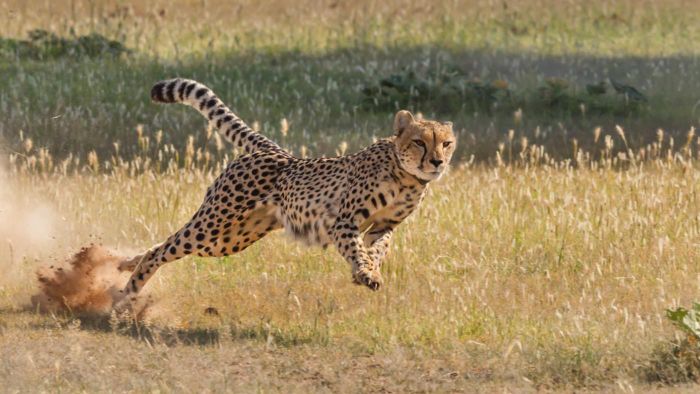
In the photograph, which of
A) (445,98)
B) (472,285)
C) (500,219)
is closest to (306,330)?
(472,285)

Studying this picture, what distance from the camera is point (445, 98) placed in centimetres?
1574

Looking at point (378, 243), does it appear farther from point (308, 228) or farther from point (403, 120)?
point (403, 120)

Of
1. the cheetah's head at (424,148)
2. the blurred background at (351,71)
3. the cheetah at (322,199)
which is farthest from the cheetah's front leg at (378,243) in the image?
the blurred background at (351,71)

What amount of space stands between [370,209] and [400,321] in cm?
67

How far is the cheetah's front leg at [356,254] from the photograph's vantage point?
750 cm

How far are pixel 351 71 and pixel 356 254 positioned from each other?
966 centimetres

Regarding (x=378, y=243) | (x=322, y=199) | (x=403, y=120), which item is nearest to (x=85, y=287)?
(x=322, y=199)

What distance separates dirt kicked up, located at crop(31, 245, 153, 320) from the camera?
27.6 ft

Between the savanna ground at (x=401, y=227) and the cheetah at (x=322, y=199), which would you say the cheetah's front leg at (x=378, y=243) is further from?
the savanna ground at (x=401, y=227)

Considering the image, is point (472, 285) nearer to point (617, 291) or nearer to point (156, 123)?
point (617, 291)

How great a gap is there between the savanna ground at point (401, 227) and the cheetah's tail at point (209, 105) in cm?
71

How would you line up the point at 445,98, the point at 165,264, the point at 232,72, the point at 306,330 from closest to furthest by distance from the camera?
the point at 306,330, the point at 165,264, the point at 445,98, the point at 232,72

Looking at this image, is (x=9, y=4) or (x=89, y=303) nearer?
(x=89, y=303)

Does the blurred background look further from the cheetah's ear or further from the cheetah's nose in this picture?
the cheetah's nose
